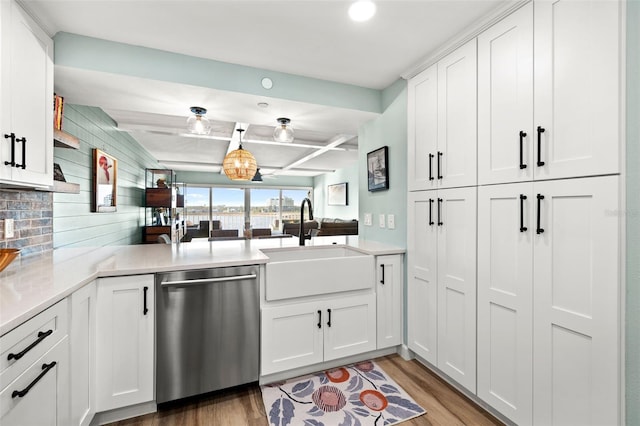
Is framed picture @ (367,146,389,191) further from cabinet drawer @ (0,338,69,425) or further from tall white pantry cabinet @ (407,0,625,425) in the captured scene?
cabinet drawer @ (0,338,69,425)

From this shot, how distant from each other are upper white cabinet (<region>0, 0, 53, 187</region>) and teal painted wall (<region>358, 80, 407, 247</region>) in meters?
2.37

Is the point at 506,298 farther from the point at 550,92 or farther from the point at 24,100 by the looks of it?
the point at 24,100

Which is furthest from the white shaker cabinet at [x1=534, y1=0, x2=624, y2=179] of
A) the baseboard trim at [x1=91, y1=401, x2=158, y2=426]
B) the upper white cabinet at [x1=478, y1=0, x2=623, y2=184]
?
the baseboard trim at [x1=91, y1=401, x2=158, y2=426]

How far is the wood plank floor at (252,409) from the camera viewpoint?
1.65m

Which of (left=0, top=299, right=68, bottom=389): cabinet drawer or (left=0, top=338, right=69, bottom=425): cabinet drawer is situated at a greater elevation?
(left=0, top=299, right=68, bottom=389): cabinet drawer

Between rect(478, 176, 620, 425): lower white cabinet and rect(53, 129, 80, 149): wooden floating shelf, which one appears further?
rect(53, 129, 80, 149): wooden floating shelf

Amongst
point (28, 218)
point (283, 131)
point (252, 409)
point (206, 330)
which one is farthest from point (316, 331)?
point (28, 218)

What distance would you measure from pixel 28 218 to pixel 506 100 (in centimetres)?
298

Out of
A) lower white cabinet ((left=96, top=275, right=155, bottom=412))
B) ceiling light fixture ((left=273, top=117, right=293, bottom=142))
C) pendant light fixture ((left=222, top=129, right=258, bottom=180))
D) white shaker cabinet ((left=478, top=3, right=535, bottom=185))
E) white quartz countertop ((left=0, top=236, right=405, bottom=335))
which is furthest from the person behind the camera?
pendant light fixture ((left=222, top=129, right=258, bottom=180))

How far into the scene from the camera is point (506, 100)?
1.58m

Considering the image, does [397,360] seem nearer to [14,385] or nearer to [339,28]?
[14,385]

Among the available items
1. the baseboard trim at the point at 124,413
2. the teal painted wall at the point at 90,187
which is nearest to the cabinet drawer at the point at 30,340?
the baseboard trim at the point at 124,413

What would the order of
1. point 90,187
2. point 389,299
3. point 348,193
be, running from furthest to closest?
point 348,193, point 90,187, point 389,299

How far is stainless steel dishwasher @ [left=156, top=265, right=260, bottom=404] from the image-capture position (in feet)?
5.56
